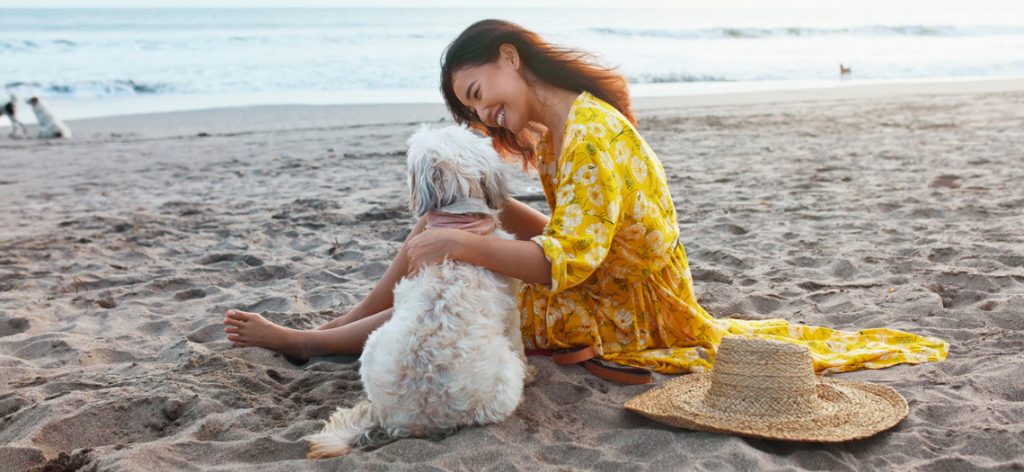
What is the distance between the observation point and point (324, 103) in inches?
631

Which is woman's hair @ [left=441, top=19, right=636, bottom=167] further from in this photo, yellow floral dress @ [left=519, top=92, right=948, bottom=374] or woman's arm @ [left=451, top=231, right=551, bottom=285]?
woman's arm @ [left=451, top=231, right=551, bottom=285]

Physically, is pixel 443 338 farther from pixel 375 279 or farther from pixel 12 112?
pixel 12 112

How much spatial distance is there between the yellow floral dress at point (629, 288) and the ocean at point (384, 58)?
1363 centimetres

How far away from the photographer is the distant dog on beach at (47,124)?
1186 centimetres

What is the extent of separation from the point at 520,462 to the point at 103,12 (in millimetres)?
59608

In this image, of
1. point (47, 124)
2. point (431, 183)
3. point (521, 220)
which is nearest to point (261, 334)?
point (521, 220)

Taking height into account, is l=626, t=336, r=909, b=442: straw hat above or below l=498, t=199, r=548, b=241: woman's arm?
below

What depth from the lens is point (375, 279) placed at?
4680 millimetres

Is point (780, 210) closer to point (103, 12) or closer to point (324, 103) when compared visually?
point (324, 103)

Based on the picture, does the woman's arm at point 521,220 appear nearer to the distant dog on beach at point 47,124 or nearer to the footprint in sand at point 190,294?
the footprint in sand at point 190,294

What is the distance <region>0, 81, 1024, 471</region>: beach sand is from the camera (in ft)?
8.16

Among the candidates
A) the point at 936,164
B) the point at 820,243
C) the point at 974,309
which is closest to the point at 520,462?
the point at 974,309

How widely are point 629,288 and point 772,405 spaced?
800mm

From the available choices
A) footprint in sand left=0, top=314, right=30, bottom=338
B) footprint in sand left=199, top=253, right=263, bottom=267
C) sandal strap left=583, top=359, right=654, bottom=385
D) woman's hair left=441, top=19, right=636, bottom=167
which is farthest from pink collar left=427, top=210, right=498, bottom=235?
footprint in sand left=199, top=253, right=263, bottom=267
